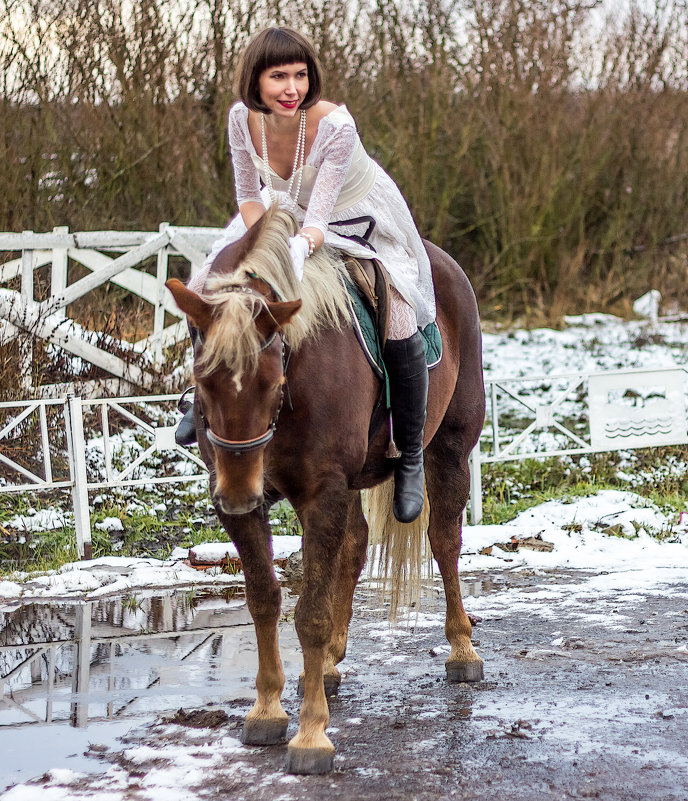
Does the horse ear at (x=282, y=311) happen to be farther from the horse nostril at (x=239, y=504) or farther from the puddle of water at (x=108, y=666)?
the puddle of water at (x=108, y=666)

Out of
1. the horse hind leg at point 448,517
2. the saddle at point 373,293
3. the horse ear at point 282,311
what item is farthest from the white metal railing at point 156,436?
the horse ear at point 282,311

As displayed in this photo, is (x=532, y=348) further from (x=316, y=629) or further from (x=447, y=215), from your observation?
(x=316, y=629)

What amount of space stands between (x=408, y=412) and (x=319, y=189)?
3.12 ft

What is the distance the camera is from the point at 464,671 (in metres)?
4.38

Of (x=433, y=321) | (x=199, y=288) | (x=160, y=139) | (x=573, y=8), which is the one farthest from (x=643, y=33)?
(x=199, y=288)

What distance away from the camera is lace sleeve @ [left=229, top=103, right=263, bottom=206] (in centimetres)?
400

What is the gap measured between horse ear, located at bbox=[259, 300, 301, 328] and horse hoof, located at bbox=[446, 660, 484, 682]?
204 centimetres

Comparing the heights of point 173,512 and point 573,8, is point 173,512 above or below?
below

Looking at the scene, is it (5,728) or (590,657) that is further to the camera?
(590,657)

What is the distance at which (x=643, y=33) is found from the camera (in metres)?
14.8

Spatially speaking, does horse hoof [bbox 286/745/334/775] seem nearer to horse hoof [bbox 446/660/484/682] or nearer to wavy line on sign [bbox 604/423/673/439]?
horse hoof [bbox 446/660/484/682]

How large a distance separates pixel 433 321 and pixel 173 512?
161 inches

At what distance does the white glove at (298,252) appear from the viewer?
11.0ft

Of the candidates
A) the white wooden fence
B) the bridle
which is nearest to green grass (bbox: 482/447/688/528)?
the white wooden fence
